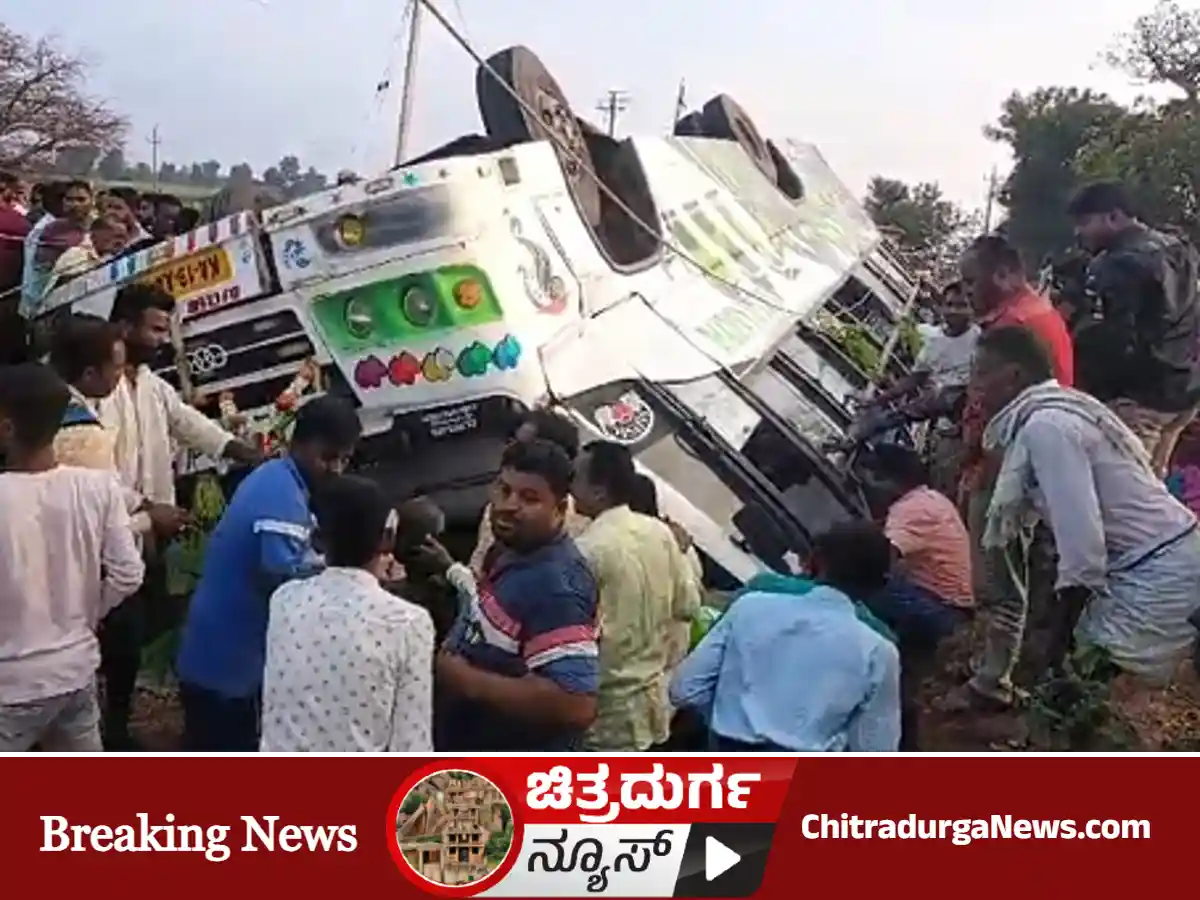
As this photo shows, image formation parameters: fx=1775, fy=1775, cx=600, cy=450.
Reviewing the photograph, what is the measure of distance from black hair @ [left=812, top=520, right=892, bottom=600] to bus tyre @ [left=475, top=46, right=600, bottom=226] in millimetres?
995

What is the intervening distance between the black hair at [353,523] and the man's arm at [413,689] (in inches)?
4.9

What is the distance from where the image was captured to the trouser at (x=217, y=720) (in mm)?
3051

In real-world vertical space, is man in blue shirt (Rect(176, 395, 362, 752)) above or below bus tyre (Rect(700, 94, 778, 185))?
below

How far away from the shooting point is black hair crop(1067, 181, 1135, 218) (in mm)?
3025

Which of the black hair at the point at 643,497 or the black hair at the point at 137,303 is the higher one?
the black hair at the point at 137,303

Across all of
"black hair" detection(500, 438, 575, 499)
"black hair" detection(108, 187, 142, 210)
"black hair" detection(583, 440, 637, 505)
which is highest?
"black hair" detection(108, 187, 142, 210)

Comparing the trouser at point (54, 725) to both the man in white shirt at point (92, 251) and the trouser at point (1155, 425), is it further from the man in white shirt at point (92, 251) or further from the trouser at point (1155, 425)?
the trouser at point (1155, 425)

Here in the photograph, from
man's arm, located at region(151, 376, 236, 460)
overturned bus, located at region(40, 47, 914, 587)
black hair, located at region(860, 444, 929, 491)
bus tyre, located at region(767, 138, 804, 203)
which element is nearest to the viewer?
overturned bus, located at region(40, 47, 914, 587)

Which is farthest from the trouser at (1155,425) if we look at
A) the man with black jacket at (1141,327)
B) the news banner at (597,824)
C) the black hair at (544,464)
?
the black hair at (544,464)

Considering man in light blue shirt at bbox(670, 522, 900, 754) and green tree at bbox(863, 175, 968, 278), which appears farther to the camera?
green tree at bbox(863, 175, 968, 278)

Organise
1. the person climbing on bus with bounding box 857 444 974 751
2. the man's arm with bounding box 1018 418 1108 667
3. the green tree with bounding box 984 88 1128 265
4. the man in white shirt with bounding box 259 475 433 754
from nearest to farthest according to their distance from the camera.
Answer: the man in white shirt with bounding box 259 475 433 754
the green tree with bounding box 984 88 1128 265
the man's arm with bounding box 1018 418 1108 667
the person climbing on bus with bounding box 857 444 974 751

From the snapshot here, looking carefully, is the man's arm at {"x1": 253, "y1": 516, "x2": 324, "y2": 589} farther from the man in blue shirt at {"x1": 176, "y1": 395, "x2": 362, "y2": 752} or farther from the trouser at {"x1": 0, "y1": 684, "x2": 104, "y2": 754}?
the trouser at {"x1": 0, "y1": 684, "x2": 104, "y2": 754}

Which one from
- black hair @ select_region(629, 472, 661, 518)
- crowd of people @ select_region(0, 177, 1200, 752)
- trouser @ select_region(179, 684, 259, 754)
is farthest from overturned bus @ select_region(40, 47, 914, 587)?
trouser @ select_region(179, 684, 259, 754)

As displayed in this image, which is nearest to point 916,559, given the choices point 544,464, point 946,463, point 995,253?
point 946,463
